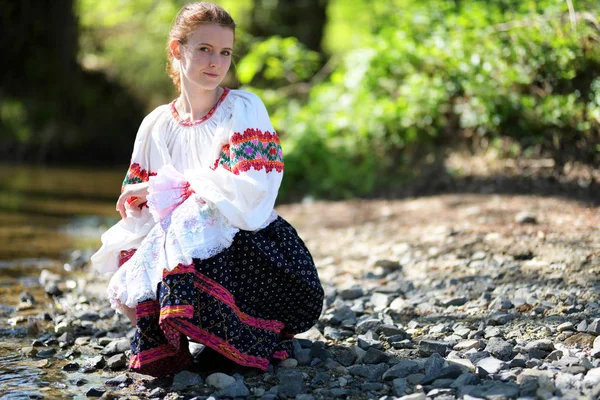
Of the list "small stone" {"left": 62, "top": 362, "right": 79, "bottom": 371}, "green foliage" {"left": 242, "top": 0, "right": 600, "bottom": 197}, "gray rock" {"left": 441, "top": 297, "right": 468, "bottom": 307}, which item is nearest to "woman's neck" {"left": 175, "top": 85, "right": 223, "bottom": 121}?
"small stone" {"left": 62, "top": 362, "right": 79, "bottom": 371}

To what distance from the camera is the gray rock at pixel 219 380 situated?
275 cm

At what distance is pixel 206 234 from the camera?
2785mm

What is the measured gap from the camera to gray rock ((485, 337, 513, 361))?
288cm

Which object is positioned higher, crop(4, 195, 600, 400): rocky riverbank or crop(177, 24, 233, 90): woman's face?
crop(177, 24, 233, 90): woman's face

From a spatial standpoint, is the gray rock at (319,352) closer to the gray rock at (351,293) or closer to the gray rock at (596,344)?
the gray rock at (351,293)

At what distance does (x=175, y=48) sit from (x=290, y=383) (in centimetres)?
152

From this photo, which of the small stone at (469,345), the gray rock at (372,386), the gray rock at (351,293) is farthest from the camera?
the gray rock at (351,293)

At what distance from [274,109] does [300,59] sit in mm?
846

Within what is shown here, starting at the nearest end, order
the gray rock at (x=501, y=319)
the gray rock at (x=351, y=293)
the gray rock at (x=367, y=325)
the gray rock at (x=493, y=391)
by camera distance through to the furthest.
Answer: the gray rock at (x=493, y=391), the gray rock at (x=501, y=319), the gray rock at (x=367, y=325), the gray rock at (x=351, y=293)

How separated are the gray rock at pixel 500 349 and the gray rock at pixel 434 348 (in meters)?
0.17

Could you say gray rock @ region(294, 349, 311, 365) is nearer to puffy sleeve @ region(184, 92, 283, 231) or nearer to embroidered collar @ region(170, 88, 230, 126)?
puffy sleeve @ region(184, 92, 283, 231)

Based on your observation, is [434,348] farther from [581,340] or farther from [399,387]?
[581,340]

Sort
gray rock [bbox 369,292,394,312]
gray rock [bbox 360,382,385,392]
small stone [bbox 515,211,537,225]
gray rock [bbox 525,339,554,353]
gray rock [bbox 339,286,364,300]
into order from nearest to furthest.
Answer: gray rock [bbox 360,382,385,392] < gray rock [bbox 525,339,554,353] < gray rock [bbox 369,292,394,312] < gray rock [bbox 339,286,364,300] < small stone [bbox 515,211,537,225]

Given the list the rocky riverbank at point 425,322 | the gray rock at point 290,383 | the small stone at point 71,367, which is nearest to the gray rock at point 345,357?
the rocky riverbank at point 425,322
